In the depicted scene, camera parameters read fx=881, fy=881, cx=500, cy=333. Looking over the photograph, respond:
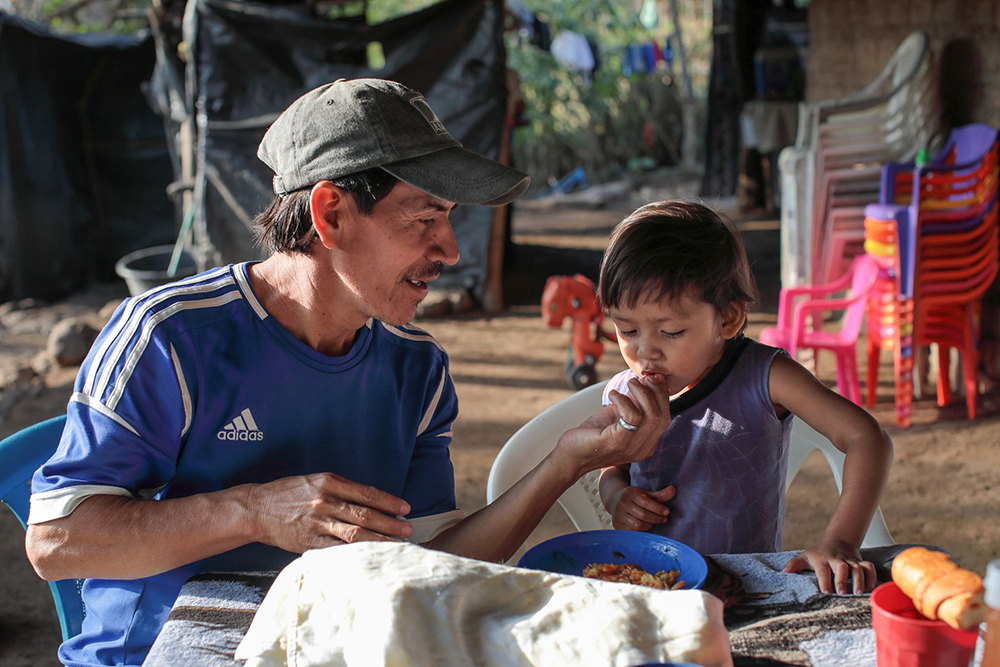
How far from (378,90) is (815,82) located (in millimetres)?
6631

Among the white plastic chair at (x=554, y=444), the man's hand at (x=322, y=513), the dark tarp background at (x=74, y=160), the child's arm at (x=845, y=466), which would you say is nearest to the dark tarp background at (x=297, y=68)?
the dark tarp background at (x=74, y=160)

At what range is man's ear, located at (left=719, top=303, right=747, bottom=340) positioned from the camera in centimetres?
192

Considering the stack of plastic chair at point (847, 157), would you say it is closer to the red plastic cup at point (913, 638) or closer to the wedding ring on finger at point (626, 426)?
the wedding ring on finger at point (626, 426)

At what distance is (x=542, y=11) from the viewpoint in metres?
15.5

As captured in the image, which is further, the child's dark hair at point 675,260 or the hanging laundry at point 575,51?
the hanging laundry at point 575,51

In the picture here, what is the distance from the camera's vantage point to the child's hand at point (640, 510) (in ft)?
6.10

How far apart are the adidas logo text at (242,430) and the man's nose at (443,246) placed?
464 mm

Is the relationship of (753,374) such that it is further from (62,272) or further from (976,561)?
(62,272)

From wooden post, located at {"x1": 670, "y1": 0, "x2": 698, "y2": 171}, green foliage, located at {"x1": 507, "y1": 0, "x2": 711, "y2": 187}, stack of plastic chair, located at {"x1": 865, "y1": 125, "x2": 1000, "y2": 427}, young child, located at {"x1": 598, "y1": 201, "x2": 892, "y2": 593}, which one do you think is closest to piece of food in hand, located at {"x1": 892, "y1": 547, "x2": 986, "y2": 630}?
young child, located at {"x1": 598, "y1": 201, "x2": 892, "y2": 593}

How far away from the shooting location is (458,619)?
Result: 103 centimetres

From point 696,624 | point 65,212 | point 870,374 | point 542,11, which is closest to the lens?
point 696,624

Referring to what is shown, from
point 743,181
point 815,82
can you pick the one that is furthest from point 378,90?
point 743,181

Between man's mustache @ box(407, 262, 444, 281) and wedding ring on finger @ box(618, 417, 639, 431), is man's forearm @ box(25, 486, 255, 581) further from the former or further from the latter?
wedding ring on finger @ box(618, 417, 639, 431)

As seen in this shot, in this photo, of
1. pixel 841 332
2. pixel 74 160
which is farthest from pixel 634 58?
pixel 841 332
